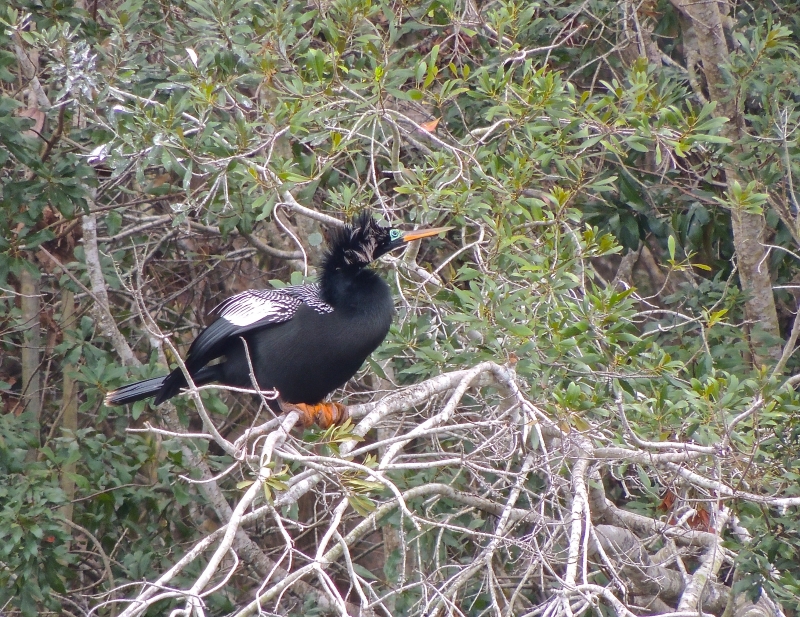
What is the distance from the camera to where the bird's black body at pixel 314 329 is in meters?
4.13

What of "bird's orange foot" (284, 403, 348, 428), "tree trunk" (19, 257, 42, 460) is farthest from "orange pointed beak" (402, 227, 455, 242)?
"tree trunk" (19, 257, 42, 460)

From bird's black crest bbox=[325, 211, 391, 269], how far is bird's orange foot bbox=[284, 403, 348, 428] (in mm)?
647

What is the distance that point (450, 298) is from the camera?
12.3ft

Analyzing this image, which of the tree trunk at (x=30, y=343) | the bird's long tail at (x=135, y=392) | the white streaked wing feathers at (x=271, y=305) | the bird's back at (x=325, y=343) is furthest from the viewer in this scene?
the tree trunk at (x=30, y=343)

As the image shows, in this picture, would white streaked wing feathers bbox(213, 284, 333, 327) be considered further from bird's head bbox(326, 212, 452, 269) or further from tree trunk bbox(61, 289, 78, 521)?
tree trunk bbox(61, 289, 78, 521)

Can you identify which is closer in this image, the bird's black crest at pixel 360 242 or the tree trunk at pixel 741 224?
the bird's black crest at pixel 360 242

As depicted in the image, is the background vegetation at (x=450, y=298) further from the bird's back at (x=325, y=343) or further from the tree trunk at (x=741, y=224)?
the bird's back at (x=325, y=343)

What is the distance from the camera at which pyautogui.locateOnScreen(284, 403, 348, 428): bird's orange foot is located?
4.32 metres

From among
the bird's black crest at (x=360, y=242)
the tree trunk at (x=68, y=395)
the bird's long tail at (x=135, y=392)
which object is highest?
the bird's black crest at (x=360, y=242)

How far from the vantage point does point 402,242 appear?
418 centimetres

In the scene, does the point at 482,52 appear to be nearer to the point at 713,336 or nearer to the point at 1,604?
the point at 713,336

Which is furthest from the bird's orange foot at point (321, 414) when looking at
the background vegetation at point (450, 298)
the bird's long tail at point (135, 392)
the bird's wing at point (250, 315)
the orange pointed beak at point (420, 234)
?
the orange pointed beak at point (420, 234)

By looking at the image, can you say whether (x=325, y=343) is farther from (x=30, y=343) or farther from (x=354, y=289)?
(x=30, y=343)

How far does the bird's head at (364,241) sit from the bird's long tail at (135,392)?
1.06 m
